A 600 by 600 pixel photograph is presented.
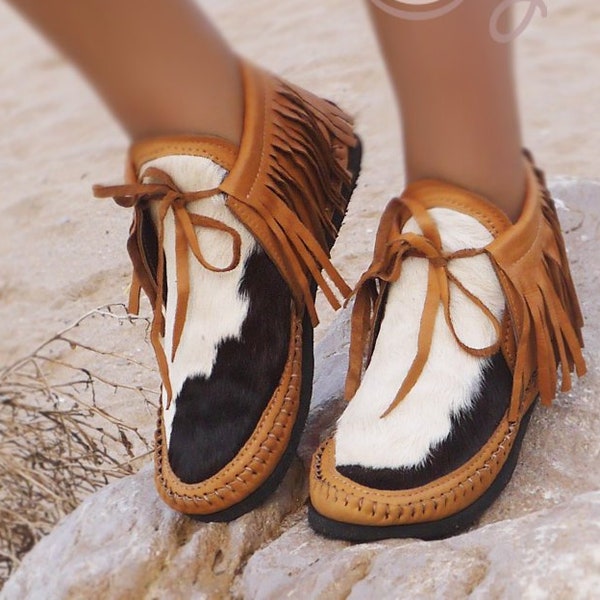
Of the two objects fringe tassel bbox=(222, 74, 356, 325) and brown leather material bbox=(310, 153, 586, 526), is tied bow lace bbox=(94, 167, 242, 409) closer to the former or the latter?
fringe tassel bbox=(222, 74, 356, 325)

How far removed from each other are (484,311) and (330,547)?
0.28 m

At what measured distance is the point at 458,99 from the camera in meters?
0.90

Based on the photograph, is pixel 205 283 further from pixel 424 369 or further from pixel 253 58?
pixel 253 58

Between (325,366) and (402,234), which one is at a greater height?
(402,234)

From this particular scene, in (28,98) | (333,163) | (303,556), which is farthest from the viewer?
(28,98)

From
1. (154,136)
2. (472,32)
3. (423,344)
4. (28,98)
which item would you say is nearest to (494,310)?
(423,344)

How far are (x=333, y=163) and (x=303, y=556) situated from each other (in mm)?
487

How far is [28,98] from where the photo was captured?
10.8 feet

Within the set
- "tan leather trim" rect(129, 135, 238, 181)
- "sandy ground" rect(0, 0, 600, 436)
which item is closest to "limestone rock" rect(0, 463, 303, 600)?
"tan leather trim" rect(129, 135, 238, 181)

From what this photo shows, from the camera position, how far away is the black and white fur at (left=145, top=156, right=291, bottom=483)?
0.92 meters

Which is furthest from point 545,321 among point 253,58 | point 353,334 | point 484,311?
point 253,58

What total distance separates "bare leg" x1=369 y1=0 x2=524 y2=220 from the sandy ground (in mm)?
781

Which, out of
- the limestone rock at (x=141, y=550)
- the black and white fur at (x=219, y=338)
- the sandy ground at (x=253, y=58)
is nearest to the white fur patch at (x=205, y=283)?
the black and white fur at (x=219, y=338)

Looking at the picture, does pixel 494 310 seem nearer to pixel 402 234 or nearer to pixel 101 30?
pixel 402 234
